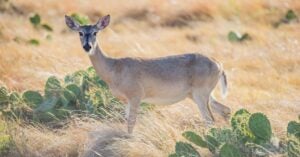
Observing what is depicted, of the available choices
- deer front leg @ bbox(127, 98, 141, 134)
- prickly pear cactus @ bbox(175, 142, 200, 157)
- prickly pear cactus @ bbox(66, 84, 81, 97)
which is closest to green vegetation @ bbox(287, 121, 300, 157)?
prickly pear cactus @ bbox(175, 142, 200, 157)

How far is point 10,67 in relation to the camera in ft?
45.7

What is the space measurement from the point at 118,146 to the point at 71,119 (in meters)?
1.45

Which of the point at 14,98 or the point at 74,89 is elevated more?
the point at 14,98

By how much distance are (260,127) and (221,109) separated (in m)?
1.94

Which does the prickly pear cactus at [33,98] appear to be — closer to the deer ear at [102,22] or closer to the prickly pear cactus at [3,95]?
the prickly pear cactus at [3,95]

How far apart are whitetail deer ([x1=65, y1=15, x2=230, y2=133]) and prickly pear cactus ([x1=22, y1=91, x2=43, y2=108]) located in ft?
3.27

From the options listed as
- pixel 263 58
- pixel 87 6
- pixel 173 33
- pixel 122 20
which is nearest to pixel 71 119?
pixel 263 58

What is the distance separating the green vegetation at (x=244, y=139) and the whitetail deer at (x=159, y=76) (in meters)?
1.22

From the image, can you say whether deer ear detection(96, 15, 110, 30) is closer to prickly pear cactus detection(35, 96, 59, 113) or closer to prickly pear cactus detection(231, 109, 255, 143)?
prickly pear cactus detection(35, 96, 59, 113)

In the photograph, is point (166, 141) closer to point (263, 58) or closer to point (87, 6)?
point (263, 58)

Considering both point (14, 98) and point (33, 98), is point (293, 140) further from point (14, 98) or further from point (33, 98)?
point (14, 98)

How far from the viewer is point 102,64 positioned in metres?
10.3

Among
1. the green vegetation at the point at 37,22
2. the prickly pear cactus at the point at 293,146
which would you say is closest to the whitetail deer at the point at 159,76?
the prickly pear cactus at the point at 293,146

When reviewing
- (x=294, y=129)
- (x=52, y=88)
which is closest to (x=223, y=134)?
(x=294, y=129)
